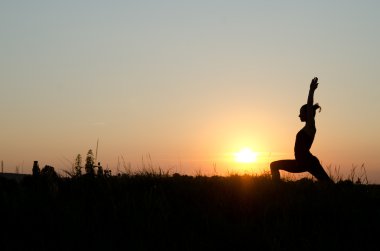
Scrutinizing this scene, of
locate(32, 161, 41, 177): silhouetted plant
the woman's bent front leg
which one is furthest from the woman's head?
locate(32, 161, 41, 177): silhouetted plant

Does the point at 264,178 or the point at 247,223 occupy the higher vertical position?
the point at 264,178

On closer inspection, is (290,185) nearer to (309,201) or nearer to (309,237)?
(309,201)

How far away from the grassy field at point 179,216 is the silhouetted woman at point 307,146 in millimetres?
1295

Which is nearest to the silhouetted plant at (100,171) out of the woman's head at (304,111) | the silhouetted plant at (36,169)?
the silhouetted plant at (36,169)

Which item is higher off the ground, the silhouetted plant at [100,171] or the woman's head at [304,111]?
the woman's head at [304,111]

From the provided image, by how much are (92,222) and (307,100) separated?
550cm

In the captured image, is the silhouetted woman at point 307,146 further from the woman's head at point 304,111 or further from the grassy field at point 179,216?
the grassy field at point 179,216

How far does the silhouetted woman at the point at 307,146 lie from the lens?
10406 mm

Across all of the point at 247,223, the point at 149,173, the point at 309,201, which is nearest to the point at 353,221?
the point at 309,201

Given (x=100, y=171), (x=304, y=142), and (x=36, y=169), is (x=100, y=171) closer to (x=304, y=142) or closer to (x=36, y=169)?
(x=36, y=169)

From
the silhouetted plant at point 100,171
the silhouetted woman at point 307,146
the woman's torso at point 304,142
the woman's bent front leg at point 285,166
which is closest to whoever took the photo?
the silhouetted plant at point 100,171

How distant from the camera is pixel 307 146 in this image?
10.5 m

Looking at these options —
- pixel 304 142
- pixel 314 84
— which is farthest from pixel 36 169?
pixel 314 84

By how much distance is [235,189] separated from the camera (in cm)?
866
